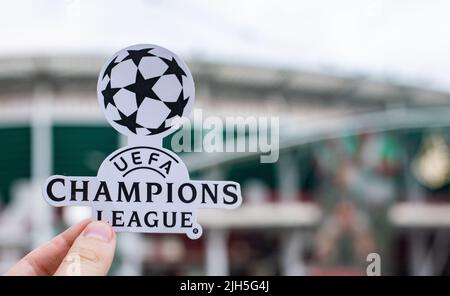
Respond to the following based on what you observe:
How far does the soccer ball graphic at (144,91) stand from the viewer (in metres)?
0.70

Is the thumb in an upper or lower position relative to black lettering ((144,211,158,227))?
lower

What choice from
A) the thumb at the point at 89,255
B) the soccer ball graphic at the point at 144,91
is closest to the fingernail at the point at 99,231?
the thumb at the point at 89,255

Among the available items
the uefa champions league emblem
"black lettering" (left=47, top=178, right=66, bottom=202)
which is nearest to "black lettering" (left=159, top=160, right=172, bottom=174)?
the uefa champions league emblem

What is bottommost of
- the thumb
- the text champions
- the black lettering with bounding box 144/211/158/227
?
the thumb

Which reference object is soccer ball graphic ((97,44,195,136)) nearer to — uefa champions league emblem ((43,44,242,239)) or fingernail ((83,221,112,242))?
uefa champions league emblem ((43,44,242,239))

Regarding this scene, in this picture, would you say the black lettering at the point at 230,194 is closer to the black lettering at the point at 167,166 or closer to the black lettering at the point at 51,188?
the black lettering at the point at 167,166

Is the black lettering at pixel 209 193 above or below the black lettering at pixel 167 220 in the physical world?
above

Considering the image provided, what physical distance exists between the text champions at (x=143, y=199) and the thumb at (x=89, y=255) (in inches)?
1.5

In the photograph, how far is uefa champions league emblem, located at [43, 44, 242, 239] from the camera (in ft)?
2.24

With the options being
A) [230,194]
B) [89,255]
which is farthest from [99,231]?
[230,194]

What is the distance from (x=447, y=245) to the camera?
670 centimetres
